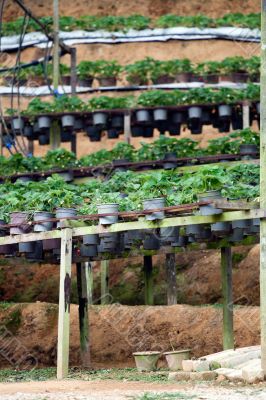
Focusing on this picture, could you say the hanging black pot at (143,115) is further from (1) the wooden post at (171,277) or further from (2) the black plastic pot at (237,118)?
(1) the wooden post at (171,277)

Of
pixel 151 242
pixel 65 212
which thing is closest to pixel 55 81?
pixel 151 242

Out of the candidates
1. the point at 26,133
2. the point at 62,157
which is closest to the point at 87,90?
the point at 26,133

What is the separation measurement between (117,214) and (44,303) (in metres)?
7.02

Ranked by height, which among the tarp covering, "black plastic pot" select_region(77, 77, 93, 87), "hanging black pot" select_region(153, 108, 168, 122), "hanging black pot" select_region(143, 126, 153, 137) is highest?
the tarp covering

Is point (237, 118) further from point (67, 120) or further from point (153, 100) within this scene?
point (67, 120)

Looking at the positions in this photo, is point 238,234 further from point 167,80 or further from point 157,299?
point 167,80

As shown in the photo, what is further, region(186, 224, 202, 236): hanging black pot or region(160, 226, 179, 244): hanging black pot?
region(160, 226, 179, 244): hanging black pot

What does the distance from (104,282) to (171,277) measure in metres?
2.18

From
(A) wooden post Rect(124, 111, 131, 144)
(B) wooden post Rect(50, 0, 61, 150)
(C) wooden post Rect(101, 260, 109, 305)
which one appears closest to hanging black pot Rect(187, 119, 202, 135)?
(A) wooden post Rect(124, 111, 131, 144)

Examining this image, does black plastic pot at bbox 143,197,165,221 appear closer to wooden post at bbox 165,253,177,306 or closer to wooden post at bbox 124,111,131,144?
wooden post at bbox 165,253,177,306

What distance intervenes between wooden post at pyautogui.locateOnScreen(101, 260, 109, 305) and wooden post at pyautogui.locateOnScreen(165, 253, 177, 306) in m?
1.55

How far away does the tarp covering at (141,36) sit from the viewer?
35656 millimetres

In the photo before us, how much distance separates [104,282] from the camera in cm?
2481

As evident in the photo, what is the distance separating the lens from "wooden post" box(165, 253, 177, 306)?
22.9 meters
